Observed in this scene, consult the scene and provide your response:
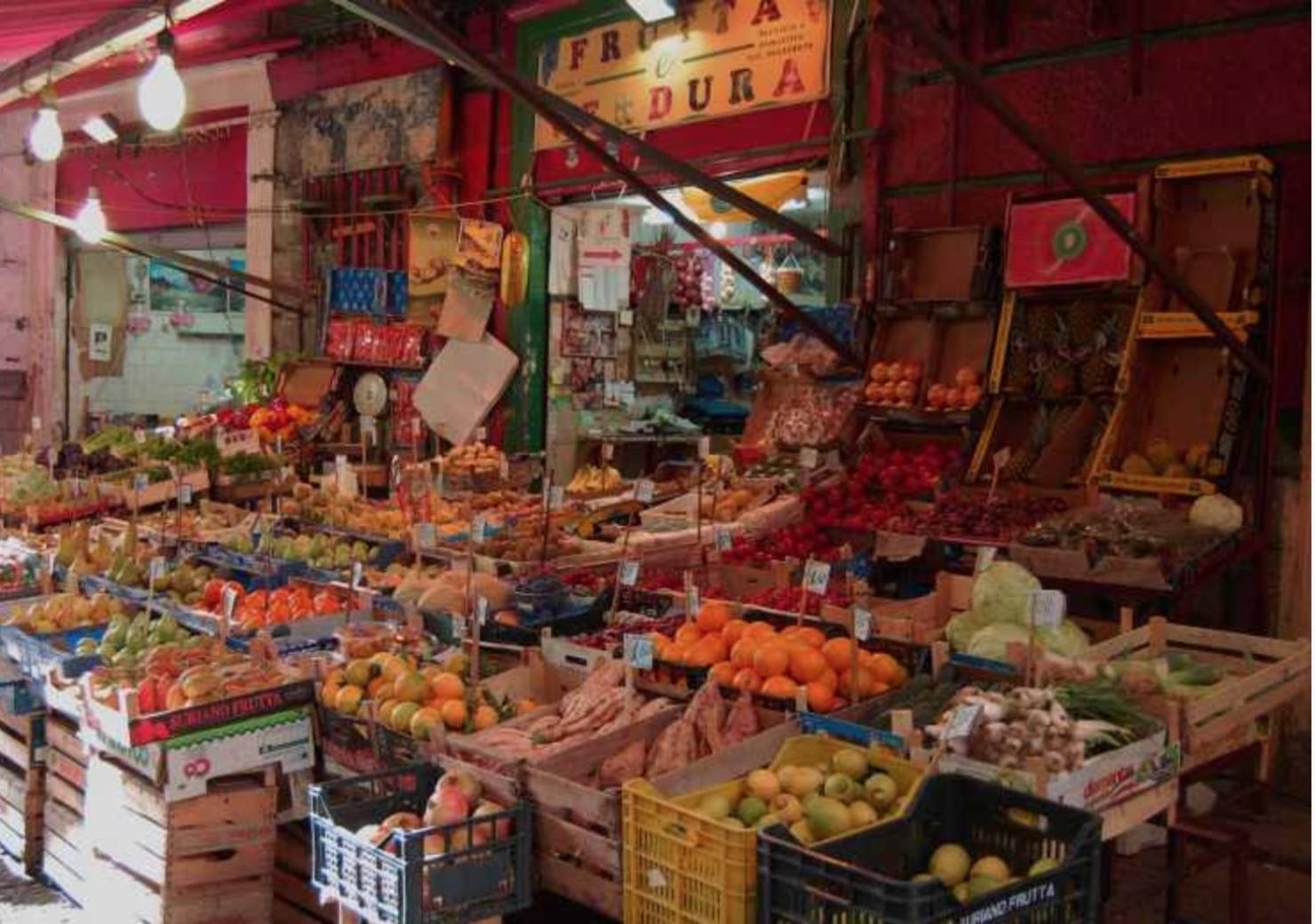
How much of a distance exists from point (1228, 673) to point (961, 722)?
1.52m

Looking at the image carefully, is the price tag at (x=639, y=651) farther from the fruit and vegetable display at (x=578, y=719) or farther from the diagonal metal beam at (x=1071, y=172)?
the diagonal metal beam at (x=1071, y=172)

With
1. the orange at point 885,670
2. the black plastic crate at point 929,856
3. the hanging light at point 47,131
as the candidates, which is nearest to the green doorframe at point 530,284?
the hanging light at point 47,131

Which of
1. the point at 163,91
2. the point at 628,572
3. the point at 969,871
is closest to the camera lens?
the point at 969,871

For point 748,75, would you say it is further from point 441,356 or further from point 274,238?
point 274,238

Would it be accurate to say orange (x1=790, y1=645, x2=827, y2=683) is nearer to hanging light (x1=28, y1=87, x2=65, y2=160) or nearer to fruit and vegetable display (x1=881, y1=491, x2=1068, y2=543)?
fruit and vegetable display (x1=881, y1=491, x2=1068, y2=543)

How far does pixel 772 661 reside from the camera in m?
4.27

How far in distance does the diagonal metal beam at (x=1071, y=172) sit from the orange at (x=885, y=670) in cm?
239

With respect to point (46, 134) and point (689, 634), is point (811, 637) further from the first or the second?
point (46, 134)

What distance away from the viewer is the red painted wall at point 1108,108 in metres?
6.86

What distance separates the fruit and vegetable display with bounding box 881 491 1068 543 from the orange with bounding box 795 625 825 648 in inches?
82.4

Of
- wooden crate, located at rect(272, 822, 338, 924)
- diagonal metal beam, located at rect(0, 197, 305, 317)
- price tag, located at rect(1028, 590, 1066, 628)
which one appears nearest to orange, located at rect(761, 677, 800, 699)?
price tag, located at rect(1028, 590, 1066, 628)

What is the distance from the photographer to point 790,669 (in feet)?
14.0

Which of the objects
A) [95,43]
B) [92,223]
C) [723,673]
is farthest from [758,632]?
[92,223]

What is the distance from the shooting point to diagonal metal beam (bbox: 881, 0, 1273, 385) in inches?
207
